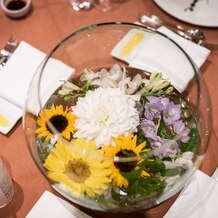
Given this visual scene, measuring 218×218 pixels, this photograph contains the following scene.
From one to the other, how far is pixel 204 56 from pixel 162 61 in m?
0.10

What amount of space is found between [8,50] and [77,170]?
405 millimetres

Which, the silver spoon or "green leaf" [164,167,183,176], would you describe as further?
the silver spoon

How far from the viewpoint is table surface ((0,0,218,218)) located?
82cm

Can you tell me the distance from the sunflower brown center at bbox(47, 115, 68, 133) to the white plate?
0.43 metres

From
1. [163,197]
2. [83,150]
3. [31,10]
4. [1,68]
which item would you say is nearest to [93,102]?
[83,150]

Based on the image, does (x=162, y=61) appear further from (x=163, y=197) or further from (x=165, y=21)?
(x=163, y=197)

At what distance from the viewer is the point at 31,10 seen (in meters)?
1.08

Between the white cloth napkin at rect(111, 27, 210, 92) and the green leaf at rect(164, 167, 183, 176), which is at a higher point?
the white cloth napkin at rect(111, 27, 210, 92)

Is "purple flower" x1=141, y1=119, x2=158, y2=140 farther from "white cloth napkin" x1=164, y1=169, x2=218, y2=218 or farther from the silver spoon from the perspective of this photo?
the silver spoon

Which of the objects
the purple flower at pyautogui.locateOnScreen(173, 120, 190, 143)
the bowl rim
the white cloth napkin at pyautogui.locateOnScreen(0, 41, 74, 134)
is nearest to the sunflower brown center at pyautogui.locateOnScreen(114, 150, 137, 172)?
the purple flower at pyautogui.locateOnScreen(173, 120, 190, 143)

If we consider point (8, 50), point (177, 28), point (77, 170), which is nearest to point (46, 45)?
point (8, 50)

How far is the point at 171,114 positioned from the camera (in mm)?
776

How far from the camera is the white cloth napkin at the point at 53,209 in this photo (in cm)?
78

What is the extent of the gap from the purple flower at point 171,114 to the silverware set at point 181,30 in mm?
278
